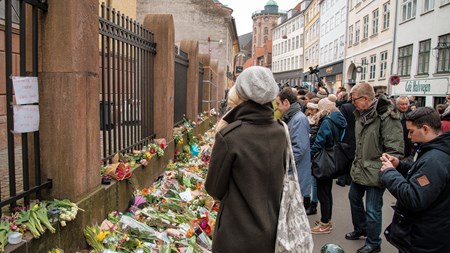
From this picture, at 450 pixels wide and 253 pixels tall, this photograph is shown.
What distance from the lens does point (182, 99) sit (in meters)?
9.44

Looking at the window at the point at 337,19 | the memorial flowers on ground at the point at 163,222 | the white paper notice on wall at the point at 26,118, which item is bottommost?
the memorial flowers on ground at the point at 163,222

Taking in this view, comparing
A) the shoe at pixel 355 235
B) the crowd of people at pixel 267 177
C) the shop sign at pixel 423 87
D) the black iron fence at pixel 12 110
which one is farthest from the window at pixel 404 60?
the black iron fence at pixel 12 110

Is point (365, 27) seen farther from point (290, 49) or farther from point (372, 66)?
point (290, 49)

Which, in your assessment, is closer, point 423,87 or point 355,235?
point 355,235

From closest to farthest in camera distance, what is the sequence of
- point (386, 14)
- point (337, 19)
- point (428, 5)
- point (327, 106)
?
1. point (327, 106)
2. point (428, 5)
3. point (386, 14)
4. point (337, 19)

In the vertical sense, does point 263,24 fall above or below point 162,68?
above

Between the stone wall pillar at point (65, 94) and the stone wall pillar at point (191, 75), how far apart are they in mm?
Answer: 6502

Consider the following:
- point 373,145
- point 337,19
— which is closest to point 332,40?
point 337,19

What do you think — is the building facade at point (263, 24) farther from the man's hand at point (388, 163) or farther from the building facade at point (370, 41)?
the man's hand at point (388, 163)

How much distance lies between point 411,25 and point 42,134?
77.3 feet

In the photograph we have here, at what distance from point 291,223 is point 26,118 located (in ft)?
6.94

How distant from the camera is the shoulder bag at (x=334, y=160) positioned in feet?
16.8

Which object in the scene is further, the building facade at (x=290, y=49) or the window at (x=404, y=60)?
the building facade at (x=290, y=49)

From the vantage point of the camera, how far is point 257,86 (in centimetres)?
241
